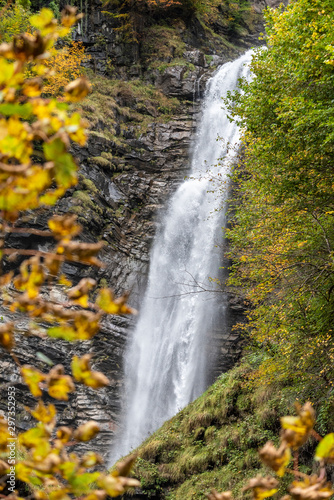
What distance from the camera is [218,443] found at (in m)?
8.44

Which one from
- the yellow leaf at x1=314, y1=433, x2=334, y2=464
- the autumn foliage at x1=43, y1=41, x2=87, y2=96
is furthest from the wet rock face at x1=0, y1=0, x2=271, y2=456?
the yellow leaf at x1=314, y1=433, x2=334, y2=464

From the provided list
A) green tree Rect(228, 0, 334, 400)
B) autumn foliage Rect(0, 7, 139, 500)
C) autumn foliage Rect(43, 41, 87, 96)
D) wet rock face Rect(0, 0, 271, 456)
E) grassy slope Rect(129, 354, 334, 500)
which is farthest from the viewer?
autumn foliage Rect(43, 41, 87, 96)

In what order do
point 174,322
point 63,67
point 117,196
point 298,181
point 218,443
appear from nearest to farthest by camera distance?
point 298,181
point 218,443
point 174,322
point 117,196
point 63,67

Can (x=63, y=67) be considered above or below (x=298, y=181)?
above

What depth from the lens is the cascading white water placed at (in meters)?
13.5

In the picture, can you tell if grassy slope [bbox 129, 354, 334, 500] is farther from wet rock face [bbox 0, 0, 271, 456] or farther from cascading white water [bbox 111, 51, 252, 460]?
cascading white water [bbox 111, 51, 252, 460]

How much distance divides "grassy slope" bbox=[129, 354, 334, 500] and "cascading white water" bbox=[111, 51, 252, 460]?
11.9ft

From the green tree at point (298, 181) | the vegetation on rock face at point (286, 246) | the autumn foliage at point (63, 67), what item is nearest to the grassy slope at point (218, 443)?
the vegetation on rock face at point (286, 246)

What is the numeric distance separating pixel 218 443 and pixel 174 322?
6421 mm

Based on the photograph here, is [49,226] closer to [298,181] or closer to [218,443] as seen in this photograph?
[298,181]

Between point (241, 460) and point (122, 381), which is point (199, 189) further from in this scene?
point (241, 460)

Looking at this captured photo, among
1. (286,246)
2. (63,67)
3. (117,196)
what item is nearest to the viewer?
(286,246)

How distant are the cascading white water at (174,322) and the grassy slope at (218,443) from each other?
11.9 feet

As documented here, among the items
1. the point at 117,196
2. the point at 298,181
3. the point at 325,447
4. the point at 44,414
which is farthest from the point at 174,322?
the point at 325,447
